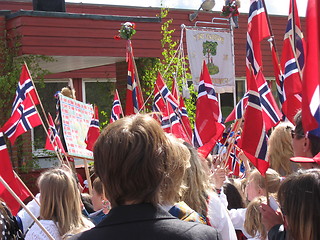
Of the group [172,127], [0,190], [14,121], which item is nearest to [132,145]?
[0,190]

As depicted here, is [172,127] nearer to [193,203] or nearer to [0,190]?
[0,190]

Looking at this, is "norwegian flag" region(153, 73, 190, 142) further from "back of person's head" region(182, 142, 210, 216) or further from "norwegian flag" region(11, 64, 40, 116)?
"back of person's head" region(182, 142, 210, 216)

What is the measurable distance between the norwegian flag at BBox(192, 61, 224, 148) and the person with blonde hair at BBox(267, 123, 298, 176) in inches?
57.8

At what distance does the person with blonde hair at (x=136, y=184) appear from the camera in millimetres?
2150

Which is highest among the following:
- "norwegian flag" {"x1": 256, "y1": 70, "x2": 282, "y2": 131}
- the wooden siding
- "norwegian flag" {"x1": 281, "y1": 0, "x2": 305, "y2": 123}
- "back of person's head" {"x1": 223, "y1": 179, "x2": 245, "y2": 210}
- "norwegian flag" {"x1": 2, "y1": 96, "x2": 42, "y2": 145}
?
the wooden siding

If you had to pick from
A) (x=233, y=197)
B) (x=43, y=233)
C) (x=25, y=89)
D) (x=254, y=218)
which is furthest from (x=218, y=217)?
(x=25, y=89)

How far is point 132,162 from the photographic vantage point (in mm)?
2203

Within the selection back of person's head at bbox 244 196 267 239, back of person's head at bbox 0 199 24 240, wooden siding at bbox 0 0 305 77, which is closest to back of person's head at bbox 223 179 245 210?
back of person's head at bbox 244 196 267 239

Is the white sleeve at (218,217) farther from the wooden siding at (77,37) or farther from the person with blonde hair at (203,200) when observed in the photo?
the wooden siding at (77,37)

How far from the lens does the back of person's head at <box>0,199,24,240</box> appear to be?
3.86 metres

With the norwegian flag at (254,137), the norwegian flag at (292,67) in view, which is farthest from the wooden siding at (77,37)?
the norwegian flag at (254,137)

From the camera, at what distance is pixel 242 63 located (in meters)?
20.7

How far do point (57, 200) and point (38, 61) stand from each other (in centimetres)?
823

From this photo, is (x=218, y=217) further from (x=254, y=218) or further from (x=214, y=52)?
(x=214, y=52)
